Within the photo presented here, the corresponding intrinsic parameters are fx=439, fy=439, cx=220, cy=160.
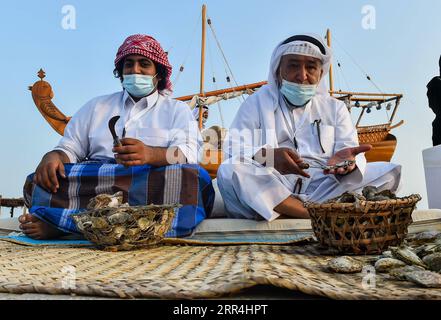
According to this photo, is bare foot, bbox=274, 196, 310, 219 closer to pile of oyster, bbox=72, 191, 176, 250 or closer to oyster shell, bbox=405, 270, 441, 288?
pile of oyster, bbox=72, 191, 176, 250

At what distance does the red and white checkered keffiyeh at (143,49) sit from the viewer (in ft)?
9.07

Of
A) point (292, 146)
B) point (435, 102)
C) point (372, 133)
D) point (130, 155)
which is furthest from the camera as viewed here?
point (372, 133)

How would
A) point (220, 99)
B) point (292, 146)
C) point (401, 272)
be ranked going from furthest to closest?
point (220, 99) → point (292, 146) → point (401, 272)

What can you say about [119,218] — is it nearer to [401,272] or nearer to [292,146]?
[401,272]

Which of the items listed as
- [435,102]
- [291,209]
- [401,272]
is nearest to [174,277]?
→ [401,272]

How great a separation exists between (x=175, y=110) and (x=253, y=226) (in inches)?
38.4

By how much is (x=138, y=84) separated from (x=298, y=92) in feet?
3.35

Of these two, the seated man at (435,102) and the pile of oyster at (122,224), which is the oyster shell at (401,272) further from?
the seated man at (435,102)

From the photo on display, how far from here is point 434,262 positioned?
1229 millimetres

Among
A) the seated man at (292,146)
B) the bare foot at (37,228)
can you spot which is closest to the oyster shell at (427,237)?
the seated man at (292,146)

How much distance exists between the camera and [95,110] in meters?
2.91

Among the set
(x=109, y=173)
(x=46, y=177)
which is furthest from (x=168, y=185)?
(x=46, y=177)

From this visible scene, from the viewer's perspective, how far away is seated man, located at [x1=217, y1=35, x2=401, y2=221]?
232 centimetres
